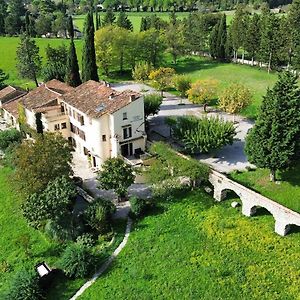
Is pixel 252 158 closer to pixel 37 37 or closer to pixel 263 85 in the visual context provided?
pixel 263 85

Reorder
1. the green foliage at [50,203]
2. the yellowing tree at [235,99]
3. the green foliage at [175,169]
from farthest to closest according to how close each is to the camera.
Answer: the yellowing tree at [235,99]
the green foliage at [175,169]
the green foliage at [50,203]

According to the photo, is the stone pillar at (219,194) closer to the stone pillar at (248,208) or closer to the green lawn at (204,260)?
the green lawn at (204,260)

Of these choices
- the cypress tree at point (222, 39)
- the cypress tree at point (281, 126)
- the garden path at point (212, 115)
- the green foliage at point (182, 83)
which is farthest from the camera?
the cypress tree at point (222, 39)

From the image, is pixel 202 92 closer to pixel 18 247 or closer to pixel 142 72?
pixel 142 72

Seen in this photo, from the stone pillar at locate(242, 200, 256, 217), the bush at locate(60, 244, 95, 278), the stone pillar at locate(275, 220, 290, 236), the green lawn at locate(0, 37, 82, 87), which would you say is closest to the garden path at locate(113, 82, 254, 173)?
the stone pillar at locate(242, 200, 256, 217)

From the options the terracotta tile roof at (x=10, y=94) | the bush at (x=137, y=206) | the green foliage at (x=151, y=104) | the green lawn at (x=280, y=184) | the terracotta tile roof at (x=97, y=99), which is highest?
the terracotta tile roof at (x=97, y=99)

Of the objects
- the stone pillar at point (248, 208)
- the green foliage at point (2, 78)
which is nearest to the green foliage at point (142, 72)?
the green foliage at point (2, 78)
